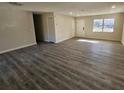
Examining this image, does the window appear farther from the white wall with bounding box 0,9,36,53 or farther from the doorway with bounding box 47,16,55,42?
the white wall with bounding box 0,9,36,53

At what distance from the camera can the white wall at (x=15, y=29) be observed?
442cm

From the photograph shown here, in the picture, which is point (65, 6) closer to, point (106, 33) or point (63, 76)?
point (63, 76)

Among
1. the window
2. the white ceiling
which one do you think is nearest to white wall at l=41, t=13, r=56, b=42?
the white ceiling

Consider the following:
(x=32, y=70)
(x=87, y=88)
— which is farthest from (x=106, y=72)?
(x=32, y=70)

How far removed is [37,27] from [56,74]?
564 cm

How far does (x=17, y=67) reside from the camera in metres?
2.99

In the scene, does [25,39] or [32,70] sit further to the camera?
[25,39]

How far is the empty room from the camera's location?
222 cm

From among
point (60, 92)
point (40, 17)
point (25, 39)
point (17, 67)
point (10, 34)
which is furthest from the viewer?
point (40, 17)

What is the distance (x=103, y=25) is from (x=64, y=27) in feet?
10.4

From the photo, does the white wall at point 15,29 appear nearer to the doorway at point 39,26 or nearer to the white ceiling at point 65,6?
the white ceiling at point 65,6

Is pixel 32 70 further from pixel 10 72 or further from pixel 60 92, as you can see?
pixel 60 92

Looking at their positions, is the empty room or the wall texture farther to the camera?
the wall texture

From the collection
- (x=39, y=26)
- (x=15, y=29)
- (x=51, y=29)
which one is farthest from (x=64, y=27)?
(x=15, y=29)
